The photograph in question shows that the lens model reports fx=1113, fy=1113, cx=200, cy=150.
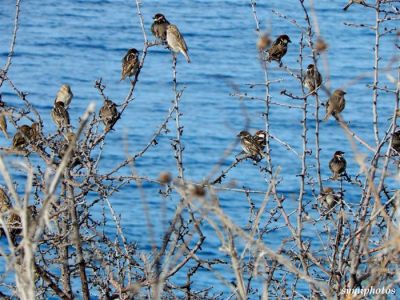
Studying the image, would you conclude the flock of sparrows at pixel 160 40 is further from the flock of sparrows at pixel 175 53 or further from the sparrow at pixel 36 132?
the sparrow at pixel 36 132

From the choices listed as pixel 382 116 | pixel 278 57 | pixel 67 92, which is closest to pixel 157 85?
pixel 382 116

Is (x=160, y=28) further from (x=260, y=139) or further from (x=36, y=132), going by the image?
(x=36, y=132)

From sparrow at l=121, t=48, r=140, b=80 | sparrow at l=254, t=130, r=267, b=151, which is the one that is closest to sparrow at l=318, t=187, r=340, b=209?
sparrow at l=254, t=130, r=267, b=151

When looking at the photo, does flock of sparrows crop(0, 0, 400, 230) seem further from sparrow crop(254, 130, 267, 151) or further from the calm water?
the calm water

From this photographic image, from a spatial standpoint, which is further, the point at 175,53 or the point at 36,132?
Result: the point at 175,53

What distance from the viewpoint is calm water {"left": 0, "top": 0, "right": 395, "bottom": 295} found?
1677 centimetres

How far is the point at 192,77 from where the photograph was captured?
22219 mm

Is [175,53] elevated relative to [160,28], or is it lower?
lower

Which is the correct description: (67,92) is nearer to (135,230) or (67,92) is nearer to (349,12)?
(135,230)

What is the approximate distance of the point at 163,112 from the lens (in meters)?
19.8

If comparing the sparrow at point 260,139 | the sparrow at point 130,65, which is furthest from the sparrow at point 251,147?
the sparrow at point 130,65

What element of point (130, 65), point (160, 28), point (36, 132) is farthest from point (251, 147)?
point (36, 132)

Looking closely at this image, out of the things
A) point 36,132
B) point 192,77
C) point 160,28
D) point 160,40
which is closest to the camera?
point 36,132

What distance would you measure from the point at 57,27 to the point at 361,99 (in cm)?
852
